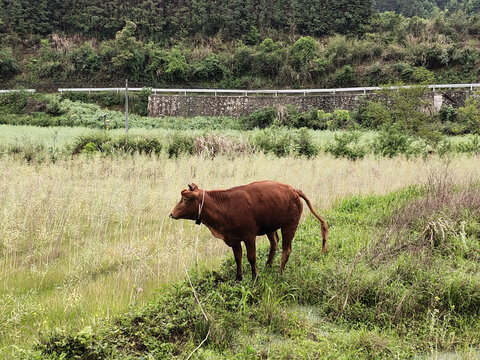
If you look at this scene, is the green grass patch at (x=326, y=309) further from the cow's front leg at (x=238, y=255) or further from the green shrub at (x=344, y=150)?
the green shrub at (x=344, y=150)

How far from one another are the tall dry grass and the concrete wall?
24.8 m

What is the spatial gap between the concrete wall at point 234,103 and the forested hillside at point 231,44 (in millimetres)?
5205

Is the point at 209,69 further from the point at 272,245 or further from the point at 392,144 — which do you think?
the point at 272,245

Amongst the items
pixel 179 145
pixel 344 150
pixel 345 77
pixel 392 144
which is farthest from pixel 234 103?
pixel 392 144

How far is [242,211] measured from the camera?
3828mm

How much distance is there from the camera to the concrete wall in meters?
34.1

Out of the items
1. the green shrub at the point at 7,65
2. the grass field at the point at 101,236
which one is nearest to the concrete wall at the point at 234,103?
the green shrub at the point at 7,65

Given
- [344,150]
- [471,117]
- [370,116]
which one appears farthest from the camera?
[370,116]

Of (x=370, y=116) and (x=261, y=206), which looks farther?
(x=370, y=116)

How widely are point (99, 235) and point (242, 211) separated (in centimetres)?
254

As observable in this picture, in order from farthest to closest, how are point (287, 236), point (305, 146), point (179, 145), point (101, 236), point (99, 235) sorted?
point (305, 146) → point (179, 145) → point (101, 236) → point (99, 235) → point (287, 236)

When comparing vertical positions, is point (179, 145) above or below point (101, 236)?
above

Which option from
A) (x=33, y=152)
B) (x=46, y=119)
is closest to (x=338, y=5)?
(x=46, y=119)

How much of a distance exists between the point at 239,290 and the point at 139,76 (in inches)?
1724
